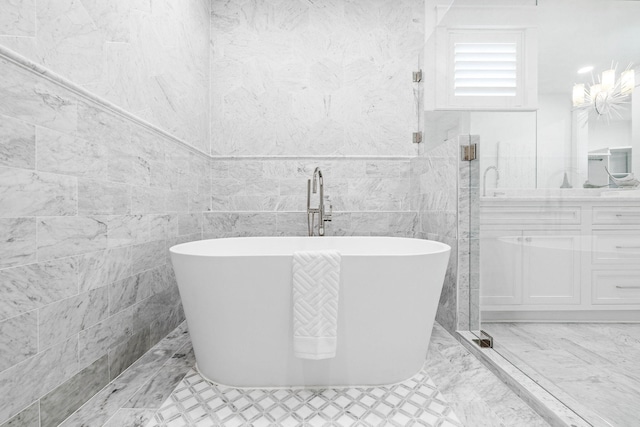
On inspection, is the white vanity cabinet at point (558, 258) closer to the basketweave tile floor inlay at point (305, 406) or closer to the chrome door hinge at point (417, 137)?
the basketweave tile floor inlay at point (305, 406)

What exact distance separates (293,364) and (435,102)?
1985 millimetres

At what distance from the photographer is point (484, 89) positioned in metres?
1.92

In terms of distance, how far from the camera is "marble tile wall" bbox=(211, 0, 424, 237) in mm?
2709

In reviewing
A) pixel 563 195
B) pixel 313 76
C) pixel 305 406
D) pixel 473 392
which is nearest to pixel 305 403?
pixel 305 406

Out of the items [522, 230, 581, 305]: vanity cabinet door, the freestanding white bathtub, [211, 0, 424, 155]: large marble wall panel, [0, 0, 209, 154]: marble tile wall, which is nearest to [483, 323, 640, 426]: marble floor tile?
[522, 230, 581, 305]: vanity cabinet door

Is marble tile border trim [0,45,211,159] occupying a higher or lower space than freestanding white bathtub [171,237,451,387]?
higher

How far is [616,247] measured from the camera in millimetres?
1139

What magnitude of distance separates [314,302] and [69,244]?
94 centimetres

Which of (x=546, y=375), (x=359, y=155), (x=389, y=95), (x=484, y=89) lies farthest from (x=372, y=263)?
(x=389, y=95)

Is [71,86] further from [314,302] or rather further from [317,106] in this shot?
[317,106]

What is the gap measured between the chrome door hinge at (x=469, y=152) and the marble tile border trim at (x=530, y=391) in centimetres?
103

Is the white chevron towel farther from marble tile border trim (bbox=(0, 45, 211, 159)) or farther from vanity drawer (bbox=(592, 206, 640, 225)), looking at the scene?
marble tile border trim (bbox=(0, 45, 211, 159))

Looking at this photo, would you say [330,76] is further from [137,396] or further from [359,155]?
[137,396]

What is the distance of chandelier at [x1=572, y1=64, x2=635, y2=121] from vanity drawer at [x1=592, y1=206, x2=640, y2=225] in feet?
0.97
